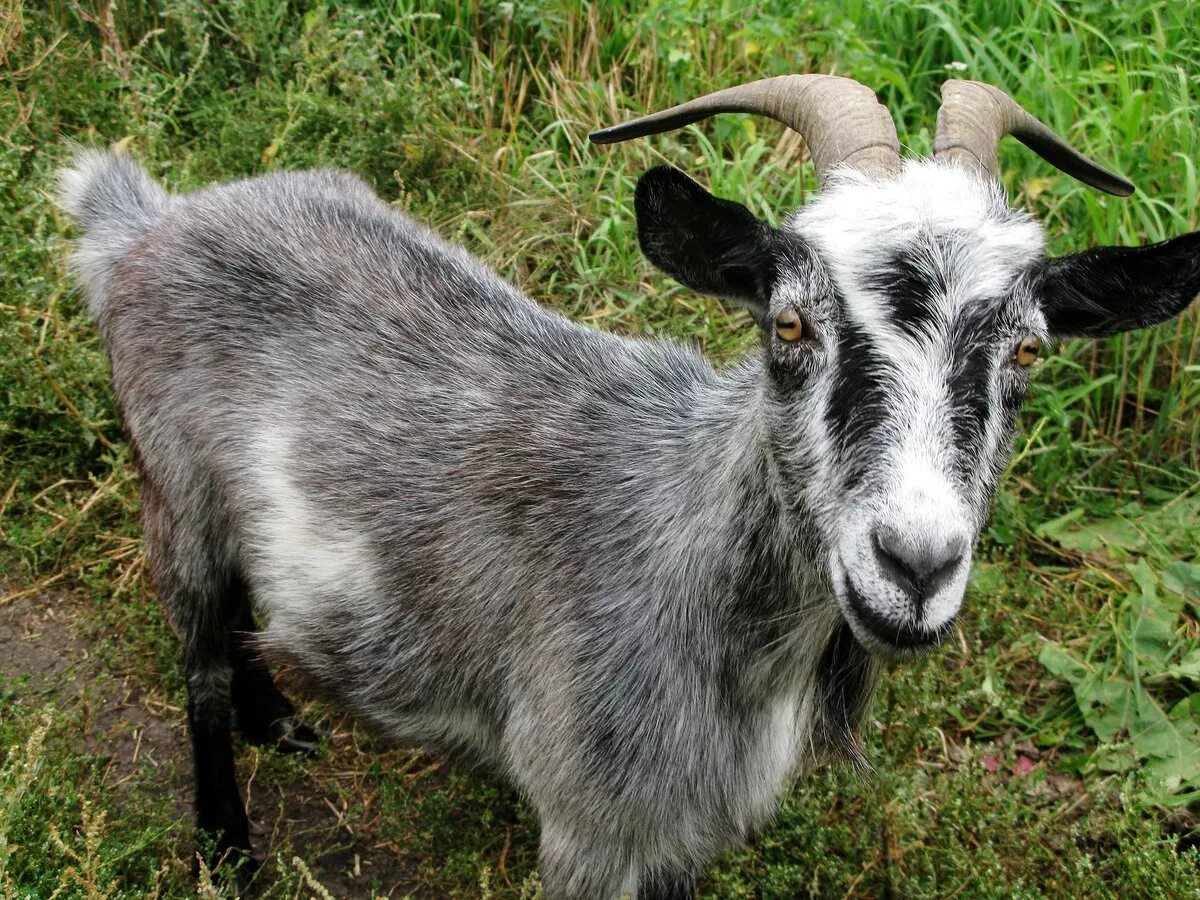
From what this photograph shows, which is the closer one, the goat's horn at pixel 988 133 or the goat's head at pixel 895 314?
the goat's head at pixel 895 314

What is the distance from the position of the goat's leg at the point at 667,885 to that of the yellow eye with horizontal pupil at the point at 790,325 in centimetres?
131

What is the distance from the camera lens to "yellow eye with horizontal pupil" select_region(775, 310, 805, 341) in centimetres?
215

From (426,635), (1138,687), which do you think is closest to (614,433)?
(426,635)

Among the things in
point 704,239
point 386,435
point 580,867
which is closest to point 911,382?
point 704,239

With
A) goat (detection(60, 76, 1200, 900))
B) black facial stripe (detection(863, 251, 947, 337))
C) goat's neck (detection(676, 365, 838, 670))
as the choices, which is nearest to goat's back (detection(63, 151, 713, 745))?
goat (detection(60, 76, 1200, 900))

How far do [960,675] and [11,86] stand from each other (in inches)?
183

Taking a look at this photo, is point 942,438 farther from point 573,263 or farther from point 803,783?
point 573,263

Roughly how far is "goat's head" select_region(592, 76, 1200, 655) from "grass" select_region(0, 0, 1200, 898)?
3.70 feet

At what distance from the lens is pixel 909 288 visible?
6.82 ft

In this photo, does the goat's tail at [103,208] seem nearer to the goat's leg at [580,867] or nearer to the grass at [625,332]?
the grass at [625,332]

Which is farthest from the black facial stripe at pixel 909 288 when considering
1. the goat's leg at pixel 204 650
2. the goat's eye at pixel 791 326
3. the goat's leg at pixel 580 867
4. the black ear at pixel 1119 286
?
the goat's leg at pixel 204 650

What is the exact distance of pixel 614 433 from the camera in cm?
284

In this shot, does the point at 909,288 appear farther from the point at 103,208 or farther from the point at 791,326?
the point at 103,208

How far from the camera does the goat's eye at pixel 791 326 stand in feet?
7.06
